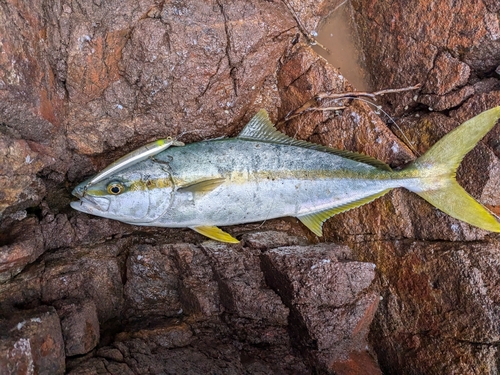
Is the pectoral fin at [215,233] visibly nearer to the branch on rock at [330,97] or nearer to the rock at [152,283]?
the rock at [152,283]

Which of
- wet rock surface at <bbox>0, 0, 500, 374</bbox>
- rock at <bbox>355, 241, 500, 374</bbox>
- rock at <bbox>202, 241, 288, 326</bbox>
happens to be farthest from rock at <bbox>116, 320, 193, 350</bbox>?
rock at <bbox>355, 241, 500, 374</bbox>

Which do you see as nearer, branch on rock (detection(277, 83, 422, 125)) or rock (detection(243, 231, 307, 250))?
rock (detection(243, 231, 307, 250))

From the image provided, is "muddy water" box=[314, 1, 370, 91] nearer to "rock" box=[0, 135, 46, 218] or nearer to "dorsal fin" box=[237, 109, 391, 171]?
"dorsal fin" box=[237, 109, 391, 171]

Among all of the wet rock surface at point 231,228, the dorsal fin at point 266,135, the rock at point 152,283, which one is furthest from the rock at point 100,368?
the dorsal fin at point 266,135

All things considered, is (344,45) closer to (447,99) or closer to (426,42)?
(426,42)

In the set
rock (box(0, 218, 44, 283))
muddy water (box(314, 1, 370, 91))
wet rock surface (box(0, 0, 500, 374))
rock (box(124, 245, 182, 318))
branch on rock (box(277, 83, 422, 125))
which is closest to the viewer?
rock (box(0, 218, 44, 283))

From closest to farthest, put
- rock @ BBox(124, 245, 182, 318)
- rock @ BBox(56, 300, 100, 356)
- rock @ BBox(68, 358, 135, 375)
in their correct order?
rock @ BBox(68, 358, 135, 375) < rock @ BBox(56, 300, 100, 356) < rock @ BBox(124, 245, 182, 318)

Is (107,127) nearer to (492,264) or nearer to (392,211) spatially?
(392,211)

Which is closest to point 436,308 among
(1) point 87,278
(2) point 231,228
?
(2) point 231,228
